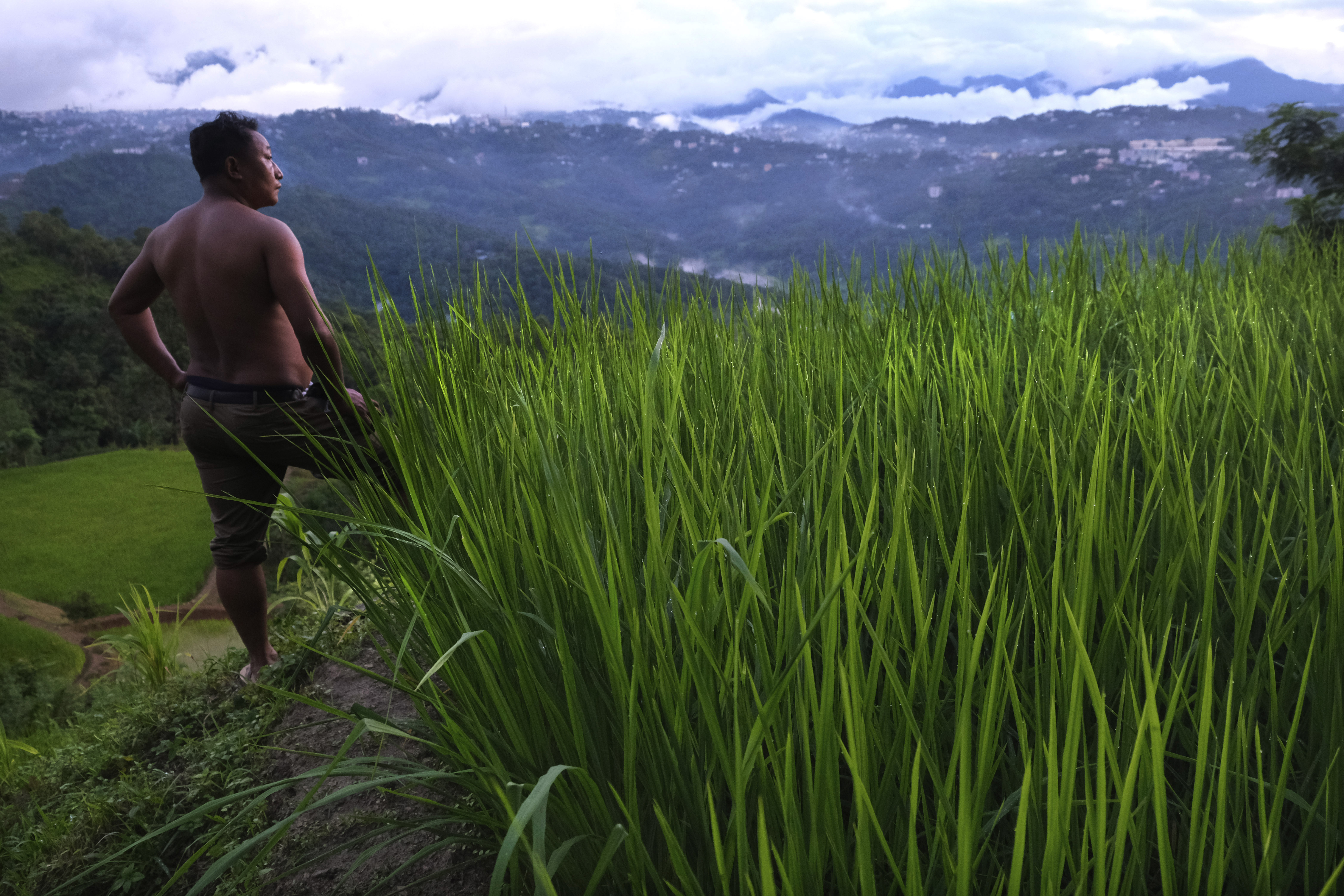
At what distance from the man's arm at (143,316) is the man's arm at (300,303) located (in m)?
0.48

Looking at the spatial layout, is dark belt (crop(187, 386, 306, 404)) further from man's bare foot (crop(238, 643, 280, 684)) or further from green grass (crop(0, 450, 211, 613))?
green grass (crop(0, 450, 211, 613))

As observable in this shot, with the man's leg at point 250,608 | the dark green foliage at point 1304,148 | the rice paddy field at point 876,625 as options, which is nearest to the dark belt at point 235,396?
the man's leg at point 250,608

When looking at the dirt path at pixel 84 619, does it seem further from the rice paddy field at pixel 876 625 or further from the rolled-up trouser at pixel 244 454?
the rice paddy field at pixel 876 625

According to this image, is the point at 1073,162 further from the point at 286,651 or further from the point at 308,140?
the point at 308,140

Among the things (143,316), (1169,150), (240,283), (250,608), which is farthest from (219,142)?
(1169,150)

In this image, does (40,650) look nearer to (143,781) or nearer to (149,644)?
(149,644)

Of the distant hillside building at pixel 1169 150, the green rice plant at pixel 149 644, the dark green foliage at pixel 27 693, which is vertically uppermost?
the distant hillside building at pixel 1169 150

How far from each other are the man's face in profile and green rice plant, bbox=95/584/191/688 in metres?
1.75

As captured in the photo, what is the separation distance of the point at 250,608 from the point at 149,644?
3.06 ft

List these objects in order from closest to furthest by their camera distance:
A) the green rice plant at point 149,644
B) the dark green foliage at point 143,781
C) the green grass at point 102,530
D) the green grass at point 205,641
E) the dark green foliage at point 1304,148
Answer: the dark green foliage at point 143,781 < the green rice plant at point 149,644 < the green grass at point 205,641 < the dark green foliage at point 1304,148 < the green grass at point 102,530

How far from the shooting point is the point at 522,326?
7.25ft

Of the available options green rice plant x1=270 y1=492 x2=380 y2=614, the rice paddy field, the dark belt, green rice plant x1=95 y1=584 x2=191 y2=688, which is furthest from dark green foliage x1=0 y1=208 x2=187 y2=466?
the rice paddy field

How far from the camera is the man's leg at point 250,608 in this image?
8.35ft

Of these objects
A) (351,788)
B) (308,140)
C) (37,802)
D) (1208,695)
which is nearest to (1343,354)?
(1208,695)
